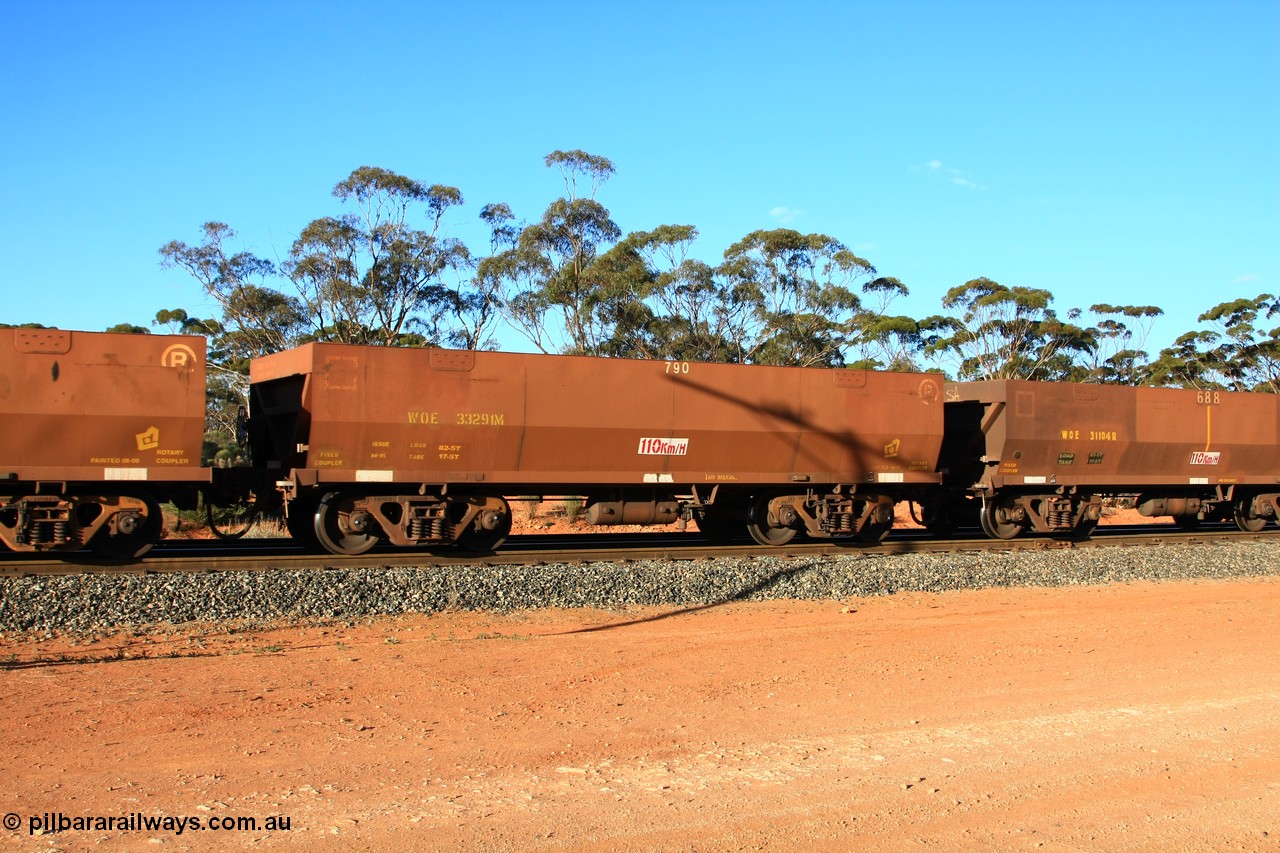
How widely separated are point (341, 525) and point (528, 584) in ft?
10.8

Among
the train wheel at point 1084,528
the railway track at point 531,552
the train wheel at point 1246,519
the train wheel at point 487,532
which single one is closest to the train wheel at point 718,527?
the railway track at point 531,552

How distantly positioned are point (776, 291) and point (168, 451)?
3291cm

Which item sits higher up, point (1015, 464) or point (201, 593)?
point (1015, 464)

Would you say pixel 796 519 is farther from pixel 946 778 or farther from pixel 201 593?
pixel 946 778

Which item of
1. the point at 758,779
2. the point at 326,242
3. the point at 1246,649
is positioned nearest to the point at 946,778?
the point at 758,779

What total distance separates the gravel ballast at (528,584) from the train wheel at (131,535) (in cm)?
158

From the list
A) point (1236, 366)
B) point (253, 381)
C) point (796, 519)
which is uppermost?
point (1236, 366)

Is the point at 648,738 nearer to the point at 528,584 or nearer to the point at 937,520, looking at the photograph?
the point at 528,584

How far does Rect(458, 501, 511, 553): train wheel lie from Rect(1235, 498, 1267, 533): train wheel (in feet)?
52.3

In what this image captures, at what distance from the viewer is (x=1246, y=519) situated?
21.8 metres

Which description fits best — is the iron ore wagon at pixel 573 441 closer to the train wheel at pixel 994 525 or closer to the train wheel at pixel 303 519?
the train wheel at pixel 303 519

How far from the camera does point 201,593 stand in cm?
1081

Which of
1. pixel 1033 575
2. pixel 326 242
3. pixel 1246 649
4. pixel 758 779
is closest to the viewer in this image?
pixel 758 779

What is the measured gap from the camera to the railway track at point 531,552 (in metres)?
12.3
